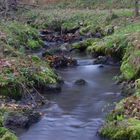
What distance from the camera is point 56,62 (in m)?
17.9

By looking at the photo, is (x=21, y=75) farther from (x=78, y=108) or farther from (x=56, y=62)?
(x=56, y=62)

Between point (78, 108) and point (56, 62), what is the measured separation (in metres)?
5.93

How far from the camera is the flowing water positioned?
10.3 m

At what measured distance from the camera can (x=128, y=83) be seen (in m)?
14.0

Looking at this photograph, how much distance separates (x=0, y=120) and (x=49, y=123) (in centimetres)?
131

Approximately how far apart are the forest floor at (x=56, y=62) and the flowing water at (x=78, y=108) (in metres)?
0.36

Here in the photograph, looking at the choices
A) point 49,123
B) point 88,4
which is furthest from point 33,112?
point 88,4

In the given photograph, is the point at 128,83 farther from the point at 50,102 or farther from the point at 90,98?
the point at 50,102

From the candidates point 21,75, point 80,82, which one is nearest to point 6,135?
point 21,75

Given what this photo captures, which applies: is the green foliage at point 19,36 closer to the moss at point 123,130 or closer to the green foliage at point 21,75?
the green foliage at point 21,75

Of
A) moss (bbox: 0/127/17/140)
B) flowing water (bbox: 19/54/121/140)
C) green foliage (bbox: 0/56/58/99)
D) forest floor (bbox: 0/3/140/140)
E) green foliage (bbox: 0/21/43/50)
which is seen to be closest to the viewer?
moss (bbox: 0/127/17/140)

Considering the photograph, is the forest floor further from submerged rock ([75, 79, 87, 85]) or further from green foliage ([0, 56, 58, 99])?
submerged rock ([75, 79, 87, 85])

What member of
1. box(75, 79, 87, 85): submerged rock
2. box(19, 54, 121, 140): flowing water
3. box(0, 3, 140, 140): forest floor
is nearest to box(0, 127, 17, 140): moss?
box(0, 3, 140, 140): forest floor

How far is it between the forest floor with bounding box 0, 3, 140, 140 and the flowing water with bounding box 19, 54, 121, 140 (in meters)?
0.36
